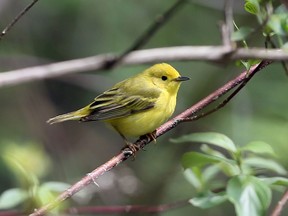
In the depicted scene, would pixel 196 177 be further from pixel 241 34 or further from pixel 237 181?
pixel 241 34

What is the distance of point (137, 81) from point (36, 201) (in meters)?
1.55

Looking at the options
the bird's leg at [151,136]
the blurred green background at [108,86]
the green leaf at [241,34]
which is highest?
the blurred green background at [108,86]

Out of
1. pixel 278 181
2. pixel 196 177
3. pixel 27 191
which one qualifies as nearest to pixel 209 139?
pixel 278 181

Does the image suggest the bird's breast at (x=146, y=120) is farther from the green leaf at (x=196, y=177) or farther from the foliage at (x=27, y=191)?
the foliage at (x=27, y=191)

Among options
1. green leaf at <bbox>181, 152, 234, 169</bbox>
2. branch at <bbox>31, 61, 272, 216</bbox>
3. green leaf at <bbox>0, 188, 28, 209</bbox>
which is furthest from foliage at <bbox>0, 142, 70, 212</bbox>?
green leaf at <bbox>181, 152, 234, 169</bbox>

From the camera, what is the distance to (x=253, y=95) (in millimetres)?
6023

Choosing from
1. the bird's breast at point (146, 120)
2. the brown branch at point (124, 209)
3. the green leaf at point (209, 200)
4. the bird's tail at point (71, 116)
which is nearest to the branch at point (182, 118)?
the green leaf at point (209, 200)

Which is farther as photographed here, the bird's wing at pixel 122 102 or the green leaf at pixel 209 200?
the bird's wing at pixel 122 102

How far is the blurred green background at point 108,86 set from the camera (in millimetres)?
5328

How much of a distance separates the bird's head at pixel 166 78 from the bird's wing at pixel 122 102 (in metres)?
0.11

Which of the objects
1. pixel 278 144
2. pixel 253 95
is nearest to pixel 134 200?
pixel 278 144

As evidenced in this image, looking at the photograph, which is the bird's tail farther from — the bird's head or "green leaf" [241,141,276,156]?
"green leaf" [241,141,276,156]

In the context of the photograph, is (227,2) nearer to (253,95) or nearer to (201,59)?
(201,59)

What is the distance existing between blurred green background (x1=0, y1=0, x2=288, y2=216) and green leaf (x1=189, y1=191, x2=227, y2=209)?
218 centimetres
